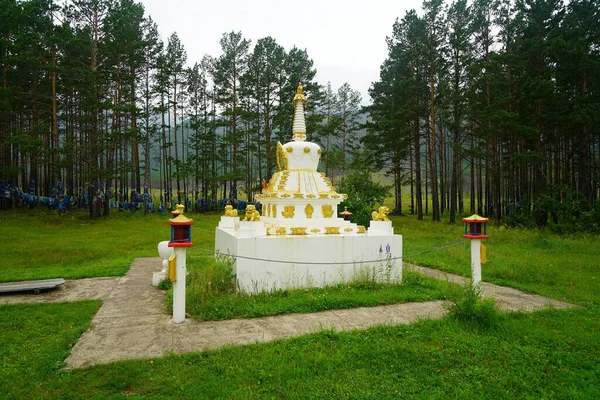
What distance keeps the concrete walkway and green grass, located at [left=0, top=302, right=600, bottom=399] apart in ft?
0.91

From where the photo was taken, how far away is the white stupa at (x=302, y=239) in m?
7.34

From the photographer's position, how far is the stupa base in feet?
23.8

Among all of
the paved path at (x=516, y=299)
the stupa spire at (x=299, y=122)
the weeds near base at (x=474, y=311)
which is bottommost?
the paved path at (x=516, y=299)

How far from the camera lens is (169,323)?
223 inches

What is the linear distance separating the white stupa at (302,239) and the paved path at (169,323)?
141 centimetres

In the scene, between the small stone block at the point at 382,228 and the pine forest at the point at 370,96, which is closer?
the small stone block at the point at 382,228

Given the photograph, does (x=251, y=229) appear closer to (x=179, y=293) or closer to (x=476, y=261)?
(x=179, y=293)

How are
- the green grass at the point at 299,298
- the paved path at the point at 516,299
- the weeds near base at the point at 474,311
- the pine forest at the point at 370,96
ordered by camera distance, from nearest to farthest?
the weeds near base at the point at 474,311
the green grass at the point at 299,298
the paved path at the point at 516,299
the pine forest at the point at 370,96

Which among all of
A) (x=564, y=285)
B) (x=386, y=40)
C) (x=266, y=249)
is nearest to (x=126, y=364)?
(x=266, y=249)

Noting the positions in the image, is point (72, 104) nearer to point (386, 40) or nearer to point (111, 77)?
point (111, 77)

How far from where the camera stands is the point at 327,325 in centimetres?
551

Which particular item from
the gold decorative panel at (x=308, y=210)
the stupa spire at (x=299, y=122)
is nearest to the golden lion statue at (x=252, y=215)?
the gold decorative panel at (x=308, y=210)

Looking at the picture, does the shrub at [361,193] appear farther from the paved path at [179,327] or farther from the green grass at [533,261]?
the paved path at [179,327]

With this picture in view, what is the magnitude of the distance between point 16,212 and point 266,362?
27.9 m
